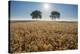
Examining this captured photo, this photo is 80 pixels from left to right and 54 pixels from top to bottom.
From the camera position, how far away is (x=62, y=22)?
91.3 inches

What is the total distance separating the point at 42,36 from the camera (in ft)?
7.39

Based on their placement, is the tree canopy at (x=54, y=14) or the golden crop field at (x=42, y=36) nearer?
the golden crop field at (x=42, y=36)

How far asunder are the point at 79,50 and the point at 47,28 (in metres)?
0.63

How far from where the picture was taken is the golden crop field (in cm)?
216

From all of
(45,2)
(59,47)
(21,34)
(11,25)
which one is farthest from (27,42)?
(45,2)

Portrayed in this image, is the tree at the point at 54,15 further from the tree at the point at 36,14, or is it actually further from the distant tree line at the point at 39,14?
the tree at the point at 36,14

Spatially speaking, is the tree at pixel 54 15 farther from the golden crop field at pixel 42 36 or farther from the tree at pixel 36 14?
the tree at pixel 36 14

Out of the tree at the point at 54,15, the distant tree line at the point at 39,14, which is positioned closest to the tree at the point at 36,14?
the distant tree line at the point at 39,14

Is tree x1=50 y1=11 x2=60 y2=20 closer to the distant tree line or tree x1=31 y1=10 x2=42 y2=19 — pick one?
the distant tree line

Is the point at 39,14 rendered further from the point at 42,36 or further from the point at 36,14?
the point at 42,36

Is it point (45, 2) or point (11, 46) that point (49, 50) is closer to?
point (11, 46)

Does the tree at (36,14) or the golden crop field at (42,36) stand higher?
the tree at (36,14)

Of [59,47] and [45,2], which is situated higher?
[45,2]

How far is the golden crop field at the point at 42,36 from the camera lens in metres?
2.16
